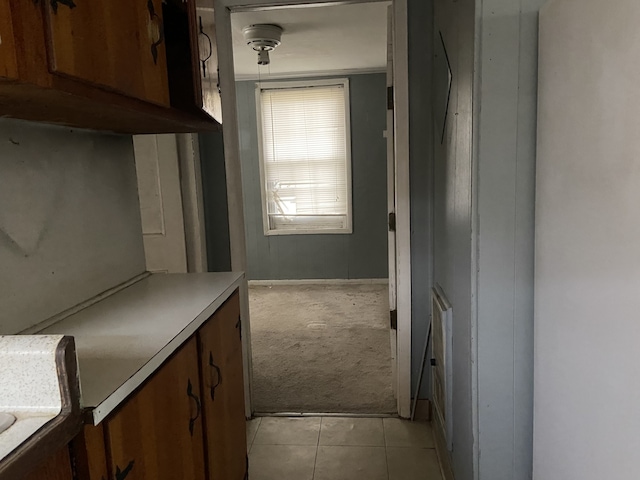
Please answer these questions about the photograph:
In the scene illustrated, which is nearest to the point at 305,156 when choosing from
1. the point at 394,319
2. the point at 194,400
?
the point at 394,319

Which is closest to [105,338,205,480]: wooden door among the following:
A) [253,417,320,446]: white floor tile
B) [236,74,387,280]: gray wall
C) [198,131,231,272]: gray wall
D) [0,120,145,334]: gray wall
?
[0,120,145,334]: gray wall

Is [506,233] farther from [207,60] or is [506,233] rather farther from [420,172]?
[207,60]

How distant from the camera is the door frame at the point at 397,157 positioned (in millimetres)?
2188

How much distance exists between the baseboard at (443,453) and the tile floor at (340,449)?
3 cm

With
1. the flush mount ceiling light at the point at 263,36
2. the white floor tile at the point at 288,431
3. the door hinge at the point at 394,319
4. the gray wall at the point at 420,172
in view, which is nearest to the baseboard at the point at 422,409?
the gray wall at the point at 420,172

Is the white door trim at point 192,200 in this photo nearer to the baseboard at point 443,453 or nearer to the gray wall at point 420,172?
the gray wall at point 420,172

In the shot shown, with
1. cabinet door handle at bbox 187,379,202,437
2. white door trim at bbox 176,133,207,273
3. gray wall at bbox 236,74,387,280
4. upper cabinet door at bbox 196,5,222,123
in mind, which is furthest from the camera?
gray wall at bbox 236,74,387,280

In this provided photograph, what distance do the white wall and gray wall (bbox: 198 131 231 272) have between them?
1.67m

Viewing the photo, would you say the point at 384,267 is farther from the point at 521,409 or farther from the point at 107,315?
the point at 107,315

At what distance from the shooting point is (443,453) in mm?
2016

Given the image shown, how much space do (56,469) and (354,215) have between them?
4503 mm

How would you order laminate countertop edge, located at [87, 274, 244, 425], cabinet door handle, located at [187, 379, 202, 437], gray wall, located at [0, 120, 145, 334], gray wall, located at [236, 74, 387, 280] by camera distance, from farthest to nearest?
1. gray wall, located at [236, 74, 387, 280]
2. cabinet door handle, located at [187, 379, 202, 437]
3. gray wall, located at [0, 120, 145, 334]
4. laminate countertop edge, located at [87, 274, 244, 425]

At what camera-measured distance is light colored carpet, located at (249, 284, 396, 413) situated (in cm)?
266

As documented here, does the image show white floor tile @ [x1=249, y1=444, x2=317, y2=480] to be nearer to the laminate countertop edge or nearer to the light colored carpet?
the light colored carpet
